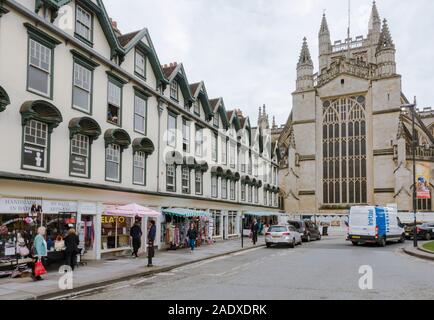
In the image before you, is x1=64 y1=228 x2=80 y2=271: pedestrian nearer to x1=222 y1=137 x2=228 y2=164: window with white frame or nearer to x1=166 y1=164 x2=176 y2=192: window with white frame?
x1=166 y1=164 x2=176 y2=192: window with white frame

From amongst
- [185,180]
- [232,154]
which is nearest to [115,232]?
[185,180]

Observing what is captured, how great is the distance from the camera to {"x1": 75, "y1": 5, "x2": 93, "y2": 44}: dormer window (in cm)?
1800

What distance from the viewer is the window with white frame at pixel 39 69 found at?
15.3 meters

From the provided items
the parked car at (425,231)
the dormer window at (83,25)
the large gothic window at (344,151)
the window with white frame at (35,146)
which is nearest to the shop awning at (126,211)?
the window with white frame at (35,146)

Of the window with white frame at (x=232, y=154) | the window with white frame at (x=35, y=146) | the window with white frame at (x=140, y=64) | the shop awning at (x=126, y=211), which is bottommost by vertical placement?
the shop awning at (x=126, y=211)

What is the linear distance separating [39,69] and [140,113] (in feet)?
25.0

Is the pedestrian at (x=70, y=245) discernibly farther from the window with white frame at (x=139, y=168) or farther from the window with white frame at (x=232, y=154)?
the window with white frame at (x=232, y=154)

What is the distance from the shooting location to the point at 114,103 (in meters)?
20.5

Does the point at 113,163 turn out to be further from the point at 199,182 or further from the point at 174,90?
the point at 199,182

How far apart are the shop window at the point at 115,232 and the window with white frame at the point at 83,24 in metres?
8.37

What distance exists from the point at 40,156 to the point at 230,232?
76.2 feet

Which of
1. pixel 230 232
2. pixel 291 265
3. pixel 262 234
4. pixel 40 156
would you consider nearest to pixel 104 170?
pixel 40 156

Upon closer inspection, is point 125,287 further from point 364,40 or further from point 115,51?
point 364,40

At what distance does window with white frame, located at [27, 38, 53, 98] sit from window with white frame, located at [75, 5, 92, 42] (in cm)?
232
